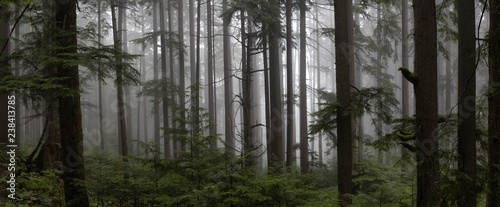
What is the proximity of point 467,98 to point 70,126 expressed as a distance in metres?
9.24

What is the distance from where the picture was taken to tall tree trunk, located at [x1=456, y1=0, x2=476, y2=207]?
21.1 feet

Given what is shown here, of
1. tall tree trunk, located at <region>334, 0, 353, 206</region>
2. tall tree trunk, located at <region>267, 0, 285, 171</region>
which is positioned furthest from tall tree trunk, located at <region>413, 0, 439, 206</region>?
tall tree trunk, located at <region>267, 0, 285, 171</region>

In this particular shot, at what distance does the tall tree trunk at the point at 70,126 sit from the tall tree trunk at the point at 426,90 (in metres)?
7.51

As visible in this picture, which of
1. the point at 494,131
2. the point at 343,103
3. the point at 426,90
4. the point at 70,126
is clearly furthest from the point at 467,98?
the point at 70,126

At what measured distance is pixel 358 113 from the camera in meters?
7.29

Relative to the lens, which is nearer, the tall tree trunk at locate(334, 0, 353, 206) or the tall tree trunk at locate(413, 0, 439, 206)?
the tall tree trunk at locate(413, 0, 439, 206)

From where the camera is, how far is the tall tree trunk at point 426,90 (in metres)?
5.83

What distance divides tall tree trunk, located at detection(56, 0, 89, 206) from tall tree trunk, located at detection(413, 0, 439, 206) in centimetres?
751

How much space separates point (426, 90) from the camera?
589cm

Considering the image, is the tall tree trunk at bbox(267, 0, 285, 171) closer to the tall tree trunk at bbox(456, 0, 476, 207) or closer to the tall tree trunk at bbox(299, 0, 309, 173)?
the tall tree trunk at bbox(299, 0, 309, 173)

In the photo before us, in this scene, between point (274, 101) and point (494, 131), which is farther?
point (274, 101)

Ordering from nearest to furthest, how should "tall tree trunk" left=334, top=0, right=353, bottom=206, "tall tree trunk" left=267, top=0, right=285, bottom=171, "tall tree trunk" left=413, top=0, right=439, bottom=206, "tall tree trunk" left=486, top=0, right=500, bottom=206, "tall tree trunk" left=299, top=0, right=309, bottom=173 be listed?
"tall tree trunk" left=486, top=0, right=500, bottom=206 < "tall tree trunk" left=413, top=0, right=439, bottom=206 < "tall tree trunk" left=334, top=0, right=353, bottom=206 < "tall tree trunk" left=267, top=0, right=285, bottom=171 < "tall tree trunk" left=299, top=0, right=309, bottom=173

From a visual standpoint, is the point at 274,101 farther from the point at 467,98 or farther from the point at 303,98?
the point at 467,98

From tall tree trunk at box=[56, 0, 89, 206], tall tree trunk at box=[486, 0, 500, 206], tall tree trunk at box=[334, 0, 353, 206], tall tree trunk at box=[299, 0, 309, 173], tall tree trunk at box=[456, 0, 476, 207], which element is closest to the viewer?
tall tree trunk at box=[486, 0, 500, 206]
